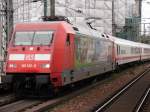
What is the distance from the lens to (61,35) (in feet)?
52.1

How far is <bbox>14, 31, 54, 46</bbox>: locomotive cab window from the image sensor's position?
1586cm

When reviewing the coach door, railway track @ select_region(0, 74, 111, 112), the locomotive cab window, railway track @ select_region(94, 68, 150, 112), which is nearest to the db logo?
the locomotive cab window

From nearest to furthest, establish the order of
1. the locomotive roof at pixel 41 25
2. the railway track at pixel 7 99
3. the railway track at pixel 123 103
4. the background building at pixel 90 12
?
1. the railway track at pixel 123 103
2. the railway track at pixel 7 99
3. the locomotive roof at pixel 41 25
4. the background building at pixel 90 12

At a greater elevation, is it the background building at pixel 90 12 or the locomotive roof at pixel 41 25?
the background building at pixel 90 12

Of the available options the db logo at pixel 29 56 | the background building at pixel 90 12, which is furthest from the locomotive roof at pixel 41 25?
the background building at pixel 90 12

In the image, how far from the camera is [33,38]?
1609 cm

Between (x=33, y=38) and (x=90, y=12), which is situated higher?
(x=90, y=12)

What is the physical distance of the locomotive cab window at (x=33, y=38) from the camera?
1586 centimetres

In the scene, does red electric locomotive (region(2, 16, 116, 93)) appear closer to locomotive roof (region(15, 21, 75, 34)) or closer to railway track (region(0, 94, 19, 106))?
locomotive roof (region(15, 21, 75, 34))

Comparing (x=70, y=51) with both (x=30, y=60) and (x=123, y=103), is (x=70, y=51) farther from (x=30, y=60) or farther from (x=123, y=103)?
(x=123, y=103)

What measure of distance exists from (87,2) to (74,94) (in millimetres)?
40738

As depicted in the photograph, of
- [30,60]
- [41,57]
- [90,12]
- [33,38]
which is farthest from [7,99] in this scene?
[90,12]

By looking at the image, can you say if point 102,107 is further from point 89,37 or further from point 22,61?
point 89,37

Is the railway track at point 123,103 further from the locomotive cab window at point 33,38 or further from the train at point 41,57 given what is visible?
the locomotive cab window at point 33,38
